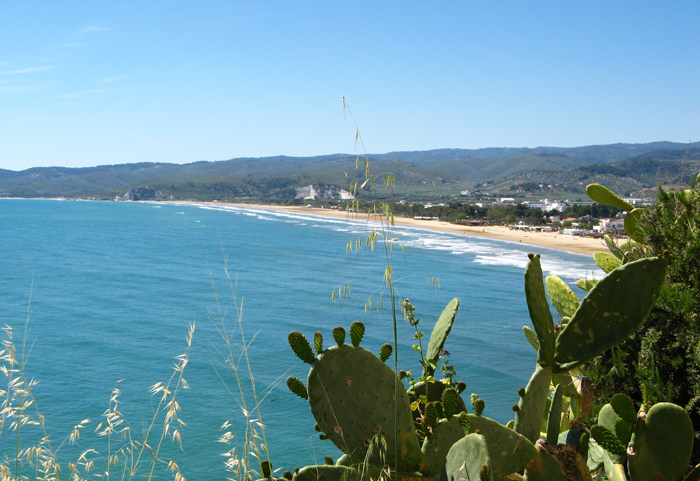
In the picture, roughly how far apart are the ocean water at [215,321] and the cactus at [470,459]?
489 mm

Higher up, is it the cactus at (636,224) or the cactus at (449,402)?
the cactus at (636,224)

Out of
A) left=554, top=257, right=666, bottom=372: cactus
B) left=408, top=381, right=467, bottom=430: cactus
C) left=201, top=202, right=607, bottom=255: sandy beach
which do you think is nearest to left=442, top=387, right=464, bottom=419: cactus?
left=408, top=381, right=467, bottom=430: cactus

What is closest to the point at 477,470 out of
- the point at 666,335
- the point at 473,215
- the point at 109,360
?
the point at 666,335

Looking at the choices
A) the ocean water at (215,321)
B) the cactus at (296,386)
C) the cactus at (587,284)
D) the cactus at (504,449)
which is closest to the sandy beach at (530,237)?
the ocean water at (215,321)

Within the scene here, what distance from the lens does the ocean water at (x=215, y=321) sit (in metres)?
9.84

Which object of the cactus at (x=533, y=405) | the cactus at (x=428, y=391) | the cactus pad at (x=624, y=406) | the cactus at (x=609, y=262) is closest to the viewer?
the cactus pad at (x=624, y=406)

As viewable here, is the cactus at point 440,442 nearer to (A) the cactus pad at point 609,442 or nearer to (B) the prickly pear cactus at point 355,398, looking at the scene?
(B) the prickly pear cactus at point 355,398

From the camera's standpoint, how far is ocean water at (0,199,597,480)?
32.3 feet

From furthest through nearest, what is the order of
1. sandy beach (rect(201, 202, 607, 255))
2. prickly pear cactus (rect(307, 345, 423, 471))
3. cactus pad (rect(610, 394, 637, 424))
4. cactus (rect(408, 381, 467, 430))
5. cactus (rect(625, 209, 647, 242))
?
1. sandy beach (rect(201, 202, 607, 255))
2. cactus (rect(625, 209, 647, 242))
3. cactus (rect(408, 381, 467, 430))
4. prickly pear cactus (rect(307, 345, 423, 471))
5. cactus pad (rect(610, 394, 637, 424))

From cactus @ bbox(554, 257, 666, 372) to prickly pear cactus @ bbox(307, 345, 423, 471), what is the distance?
0.64 meters

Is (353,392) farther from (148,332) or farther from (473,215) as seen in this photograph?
(473,215)

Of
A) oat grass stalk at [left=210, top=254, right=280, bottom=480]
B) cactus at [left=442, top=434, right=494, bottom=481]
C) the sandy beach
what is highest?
cactus at [left=442, top=434, right=494, bottom=481]

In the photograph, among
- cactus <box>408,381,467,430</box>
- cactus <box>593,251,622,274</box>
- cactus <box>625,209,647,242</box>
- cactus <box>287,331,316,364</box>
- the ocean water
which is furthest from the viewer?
the ocean water

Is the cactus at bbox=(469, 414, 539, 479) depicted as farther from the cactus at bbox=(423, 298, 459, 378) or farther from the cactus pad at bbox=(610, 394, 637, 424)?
the cactus at bbox=(423, 298, 459, 378)
